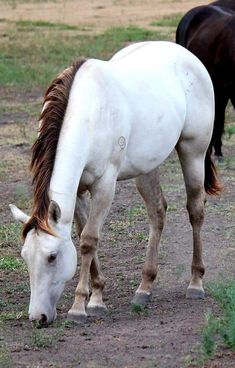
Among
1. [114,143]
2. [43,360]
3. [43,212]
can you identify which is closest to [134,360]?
[43,360]

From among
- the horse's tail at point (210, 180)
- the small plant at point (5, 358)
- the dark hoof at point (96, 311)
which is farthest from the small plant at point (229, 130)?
the small plant at point (5, 358)

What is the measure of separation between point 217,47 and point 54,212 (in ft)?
A: 21.1

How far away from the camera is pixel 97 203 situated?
21.2ft

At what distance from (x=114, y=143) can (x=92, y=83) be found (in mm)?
367

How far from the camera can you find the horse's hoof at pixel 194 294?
713cm

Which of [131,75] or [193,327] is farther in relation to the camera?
[131,75]

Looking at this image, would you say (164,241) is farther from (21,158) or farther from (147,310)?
(21,158)

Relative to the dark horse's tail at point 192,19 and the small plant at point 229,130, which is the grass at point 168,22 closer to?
the small plant at point 229,130

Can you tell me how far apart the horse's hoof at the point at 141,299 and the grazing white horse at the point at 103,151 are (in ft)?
0.04

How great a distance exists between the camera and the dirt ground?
5562 mm

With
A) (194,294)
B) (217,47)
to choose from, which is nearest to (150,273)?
(194,294)

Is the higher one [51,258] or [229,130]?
[51,258]

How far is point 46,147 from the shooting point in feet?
20.4

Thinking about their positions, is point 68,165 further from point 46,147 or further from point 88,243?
point 88,243
